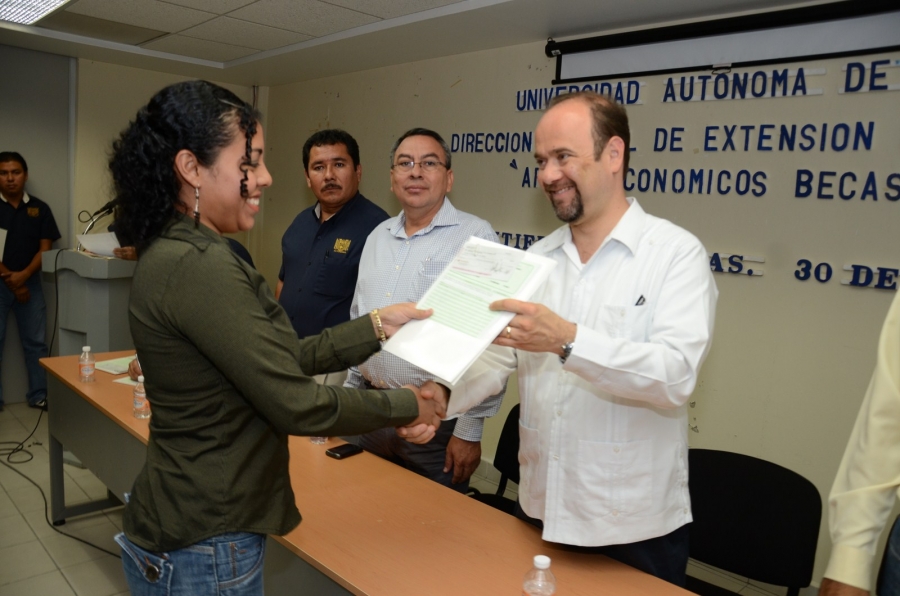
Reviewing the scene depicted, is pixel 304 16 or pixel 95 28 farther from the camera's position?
pixel 95 28

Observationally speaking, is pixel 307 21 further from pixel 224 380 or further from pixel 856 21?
pixel 224 380

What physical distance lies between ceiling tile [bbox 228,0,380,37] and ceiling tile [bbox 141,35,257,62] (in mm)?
957

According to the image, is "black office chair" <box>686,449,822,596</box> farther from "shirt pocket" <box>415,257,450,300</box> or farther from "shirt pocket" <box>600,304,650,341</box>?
"shirt pocket" <box>415,257,450,300</box>

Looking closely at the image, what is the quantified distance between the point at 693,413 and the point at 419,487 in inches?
77.2

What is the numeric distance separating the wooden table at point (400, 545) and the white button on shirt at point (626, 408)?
10 cm

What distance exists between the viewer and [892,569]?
1.03 m

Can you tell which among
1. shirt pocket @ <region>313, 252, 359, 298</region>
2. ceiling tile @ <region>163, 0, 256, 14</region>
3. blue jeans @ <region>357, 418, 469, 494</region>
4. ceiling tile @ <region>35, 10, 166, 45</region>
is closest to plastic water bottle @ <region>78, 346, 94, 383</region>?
shirt pocket @ <region>313, 252, 359, 298</region>

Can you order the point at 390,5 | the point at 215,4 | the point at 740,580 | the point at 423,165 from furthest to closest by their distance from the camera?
the point at 215,4 → the point at 390,5 → the point at 740,580 → the point at 423,165

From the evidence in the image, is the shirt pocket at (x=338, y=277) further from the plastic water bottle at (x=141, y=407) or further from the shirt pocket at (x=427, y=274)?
the plastic water bottle at (x=141, y=407)

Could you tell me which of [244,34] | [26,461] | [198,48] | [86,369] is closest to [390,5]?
[244,34]

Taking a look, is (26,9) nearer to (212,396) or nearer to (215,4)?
(215,4)

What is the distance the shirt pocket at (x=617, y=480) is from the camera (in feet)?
5.00

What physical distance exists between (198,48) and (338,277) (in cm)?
318

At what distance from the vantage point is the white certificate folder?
1384 mm
